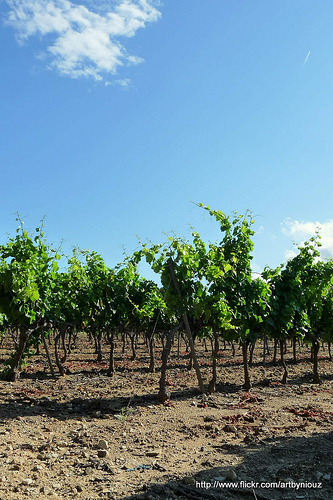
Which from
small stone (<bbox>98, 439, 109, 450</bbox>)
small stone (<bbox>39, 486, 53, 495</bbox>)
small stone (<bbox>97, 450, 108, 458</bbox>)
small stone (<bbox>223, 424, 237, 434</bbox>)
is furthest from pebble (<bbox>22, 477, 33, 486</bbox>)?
small stone (<bbox>223, 424, 237, 434</bbox>)

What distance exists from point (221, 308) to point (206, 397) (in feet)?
9.21

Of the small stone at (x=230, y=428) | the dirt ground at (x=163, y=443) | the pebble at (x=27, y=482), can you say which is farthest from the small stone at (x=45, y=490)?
the small stone at (x=230, y=428)

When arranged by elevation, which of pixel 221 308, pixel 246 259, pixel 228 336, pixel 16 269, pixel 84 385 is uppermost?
pixel 246 259

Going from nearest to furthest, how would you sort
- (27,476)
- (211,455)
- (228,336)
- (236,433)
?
(27,476), (211,455), (236,433), (228,336)

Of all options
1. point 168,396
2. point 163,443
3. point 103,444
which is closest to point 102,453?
point 103,444

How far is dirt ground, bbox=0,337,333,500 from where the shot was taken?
4.54 meters

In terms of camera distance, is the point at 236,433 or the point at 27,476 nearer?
the point at 27,476

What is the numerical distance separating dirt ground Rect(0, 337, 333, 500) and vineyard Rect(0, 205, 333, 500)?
1.1 inches

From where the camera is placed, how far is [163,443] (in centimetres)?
647

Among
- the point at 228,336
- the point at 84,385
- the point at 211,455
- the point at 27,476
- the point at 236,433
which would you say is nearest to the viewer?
the point at 27,476

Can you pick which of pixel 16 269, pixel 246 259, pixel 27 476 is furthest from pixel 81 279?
pixel 27 476

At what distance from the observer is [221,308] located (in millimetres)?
9281

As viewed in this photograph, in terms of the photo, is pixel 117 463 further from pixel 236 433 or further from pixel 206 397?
pixel 206 397

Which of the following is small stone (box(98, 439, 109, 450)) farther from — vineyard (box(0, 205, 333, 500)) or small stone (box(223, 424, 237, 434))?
small stone (box(223, 424, 237, 434))
